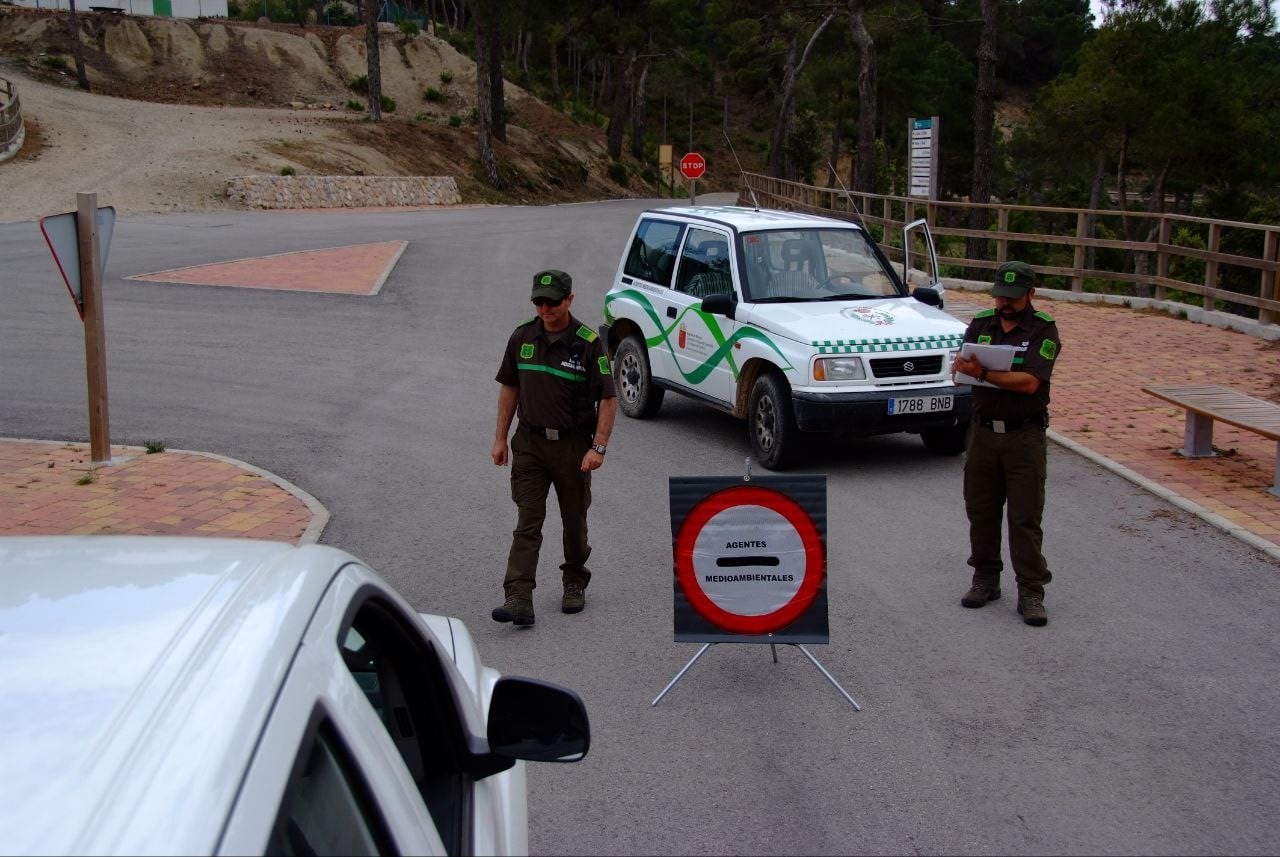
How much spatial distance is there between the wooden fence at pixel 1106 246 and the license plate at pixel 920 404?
4.58m

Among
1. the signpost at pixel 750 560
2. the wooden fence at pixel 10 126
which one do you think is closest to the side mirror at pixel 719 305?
the signpost at pixel 750 560

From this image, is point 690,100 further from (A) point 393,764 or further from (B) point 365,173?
(A) point 393,764

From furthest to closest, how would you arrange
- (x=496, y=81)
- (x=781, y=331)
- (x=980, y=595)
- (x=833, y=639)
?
(x=496, y=81)
(x=781, y=331)
(x=980, y=595)
(x=833, y=639)

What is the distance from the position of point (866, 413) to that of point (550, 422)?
3760mm

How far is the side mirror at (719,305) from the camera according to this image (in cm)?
1132

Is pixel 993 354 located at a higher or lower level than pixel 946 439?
higher

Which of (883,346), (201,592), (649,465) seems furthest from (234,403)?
(201,592)

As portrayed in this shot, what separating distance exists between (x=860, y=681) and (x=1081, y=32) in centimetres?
10288

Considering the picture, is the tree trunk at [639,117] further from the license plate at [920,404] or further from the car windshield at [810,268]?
the license plate at [920,404]

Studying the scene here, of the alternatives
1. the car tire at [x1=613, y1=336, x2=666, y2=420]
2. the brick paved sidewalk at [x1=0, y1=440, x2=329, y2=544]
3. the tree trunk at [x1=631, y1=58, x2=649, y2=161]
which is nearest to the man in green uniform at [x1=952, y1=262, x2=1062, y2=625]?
the brick paved sidewalk at [x1=0, y1=440, x2=329, y2=544]

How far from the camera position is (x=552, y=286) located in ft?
24.2

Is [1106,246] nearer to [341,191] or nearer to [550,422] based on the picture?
[550,422]

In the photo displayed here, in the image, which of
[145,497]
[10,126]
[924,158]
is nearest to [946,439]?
[145,497]

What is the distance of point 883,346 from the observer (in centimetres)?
1072
